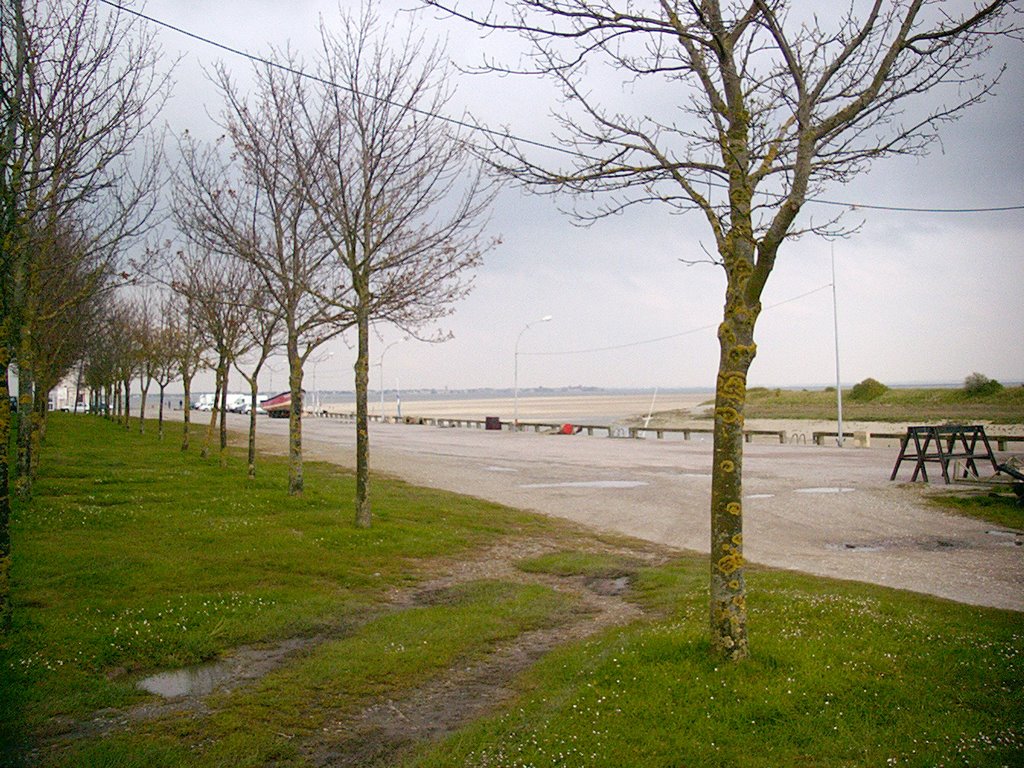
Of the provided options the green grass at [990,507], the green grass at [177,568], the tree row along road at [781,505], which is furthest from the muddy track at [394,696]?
the green grass at [990,507]

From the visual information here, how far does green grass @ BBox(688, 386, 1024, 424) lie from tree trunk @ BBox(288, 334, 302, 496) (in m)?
50.6

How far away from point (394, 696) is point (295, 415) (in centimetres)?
973

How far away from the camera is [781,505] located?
18.2 m

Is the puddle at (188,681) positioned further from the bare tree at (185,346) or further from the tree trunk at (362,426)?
the bare tree at (185,346)

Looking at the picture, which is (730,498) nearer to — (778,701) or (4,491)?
(778,701)

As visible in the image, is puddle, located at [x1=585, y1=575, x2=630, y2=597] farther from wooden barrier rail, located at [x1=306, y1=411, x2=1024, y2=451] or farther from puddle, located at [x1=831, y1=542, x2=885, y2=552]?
wooden barrier rail, located at [x1=306, y1=411, x2=1024, y2=451]

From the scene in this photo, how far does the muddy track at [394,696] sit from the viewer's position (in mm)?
5023

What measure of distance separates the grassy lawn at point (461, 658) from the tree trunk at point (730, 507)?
0.81ft

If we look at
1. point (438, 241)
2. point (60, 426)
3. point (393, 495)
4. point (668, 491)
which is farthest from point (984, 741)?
point (60, 426)

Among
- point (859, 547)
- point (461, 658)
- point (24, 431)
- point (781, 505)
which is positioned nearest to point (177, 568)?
point (461, 658)

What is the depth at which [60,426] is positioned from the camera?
38.2 meters

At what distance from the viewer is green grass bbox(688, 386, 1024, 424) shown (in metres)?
61.9

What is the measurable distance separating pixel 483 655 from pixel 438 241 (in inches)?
319

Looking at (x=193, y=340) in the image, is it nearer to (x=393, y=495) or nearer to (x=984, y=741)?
(x=393, y=495)
